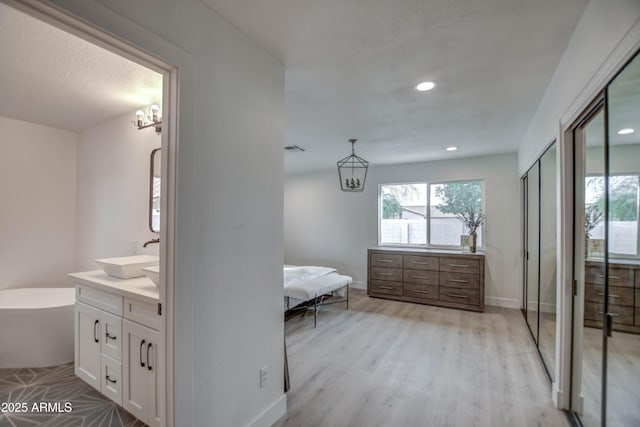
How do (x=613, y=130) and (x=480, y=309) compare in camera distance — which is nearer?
(x=613, y=130)

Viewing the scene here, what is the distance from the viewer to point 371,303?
198 inches

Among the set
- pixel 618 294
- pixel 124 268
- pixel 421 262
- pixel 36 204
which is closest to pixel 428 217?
pixel 421 262

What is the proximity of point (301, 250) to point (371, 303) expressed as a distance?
2.41 meters

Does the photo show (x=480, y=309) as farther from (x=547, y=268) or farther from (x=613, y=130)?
(x=613, y=130)

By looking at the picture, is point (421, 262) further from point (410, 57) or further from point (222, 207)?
point (222, 207)

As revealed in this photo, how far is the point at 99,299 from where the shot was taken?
2150 mm

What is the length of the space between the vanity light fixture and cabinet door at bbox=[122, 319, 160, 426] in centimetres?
172

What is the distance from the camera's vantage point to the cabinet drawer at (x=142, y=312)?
174cm

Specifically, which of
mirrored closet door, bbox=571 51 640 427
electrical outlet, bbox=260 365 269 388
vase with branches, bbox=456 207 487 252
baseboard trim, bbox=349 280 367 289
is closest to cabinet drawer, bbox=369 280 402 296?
baseboard trim, bbox=349 280 367 289

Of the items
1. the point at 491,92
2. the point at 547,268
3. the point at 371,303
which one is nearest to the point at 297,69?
the point at 491,92

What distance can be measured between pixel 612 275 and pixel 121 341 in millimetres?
2852

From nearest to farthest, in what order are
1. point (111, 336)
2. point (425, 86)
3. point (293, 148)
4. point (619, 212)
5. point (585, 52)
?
1. point (619, 212)
2. point (585, 52)
3. point (111, 336)
4. point (425, 86)
5. point (293, 148)

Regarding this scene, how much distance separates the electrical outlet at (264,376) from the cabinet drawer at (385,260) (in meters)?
3.65

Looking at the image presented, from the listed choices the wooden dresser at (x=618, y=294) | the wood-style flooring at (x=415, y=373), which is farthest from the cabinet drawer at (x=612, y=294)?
the wood-style flooring at (x=415, y=373)
